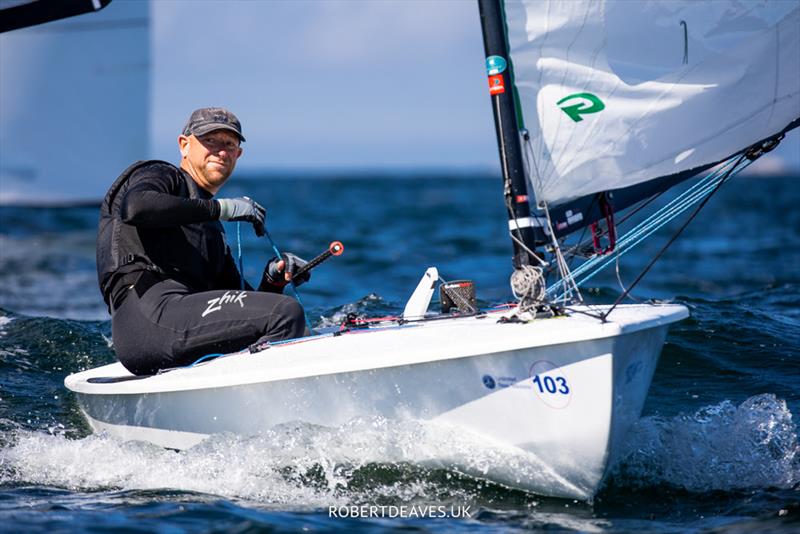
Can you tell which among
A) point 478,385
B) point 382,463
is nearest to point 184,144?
point 382,463

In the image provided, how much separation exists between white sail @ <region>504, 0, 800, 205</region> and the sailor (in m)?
1.31

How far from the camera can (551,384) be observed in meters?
3.83

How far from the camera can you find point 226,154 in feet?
15.5

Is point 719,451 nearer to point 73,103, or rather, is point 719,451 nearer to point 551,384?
point 551,384

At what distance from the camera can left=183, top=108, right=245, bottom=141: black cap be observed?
4.60 metres

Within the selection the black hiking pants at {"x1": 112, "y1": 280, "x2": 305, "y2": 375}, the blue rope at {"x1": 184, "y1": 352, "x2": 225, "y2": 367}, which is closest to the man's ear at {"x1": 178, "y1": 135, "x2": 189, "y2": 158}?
the black hiking pants at {"x1": 112, "y1": 280, "x2": 305, "y2": 375}

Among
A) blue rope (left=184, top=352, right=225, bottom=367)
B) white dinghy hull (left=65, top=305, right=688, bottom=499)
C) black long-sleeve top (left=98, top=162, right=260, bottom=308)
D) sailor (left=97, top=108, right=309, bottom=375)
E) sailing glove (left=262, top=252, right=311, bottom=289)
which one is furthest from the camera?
sailing glove (left=262, top=252, right=311, bottom=289)

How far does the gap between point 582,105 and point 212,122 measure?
5.32 feet

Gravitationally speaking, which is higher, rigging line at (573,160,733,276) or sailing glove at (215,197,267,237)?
sailing glove at (215,197,267,237)

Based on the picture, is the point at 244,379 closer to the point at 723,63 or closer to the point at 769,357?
the point at 723,63

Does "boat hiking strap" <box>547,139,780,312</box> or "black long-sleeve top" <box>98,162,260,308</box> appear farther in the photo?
"boat hiking strap" <box>547,139,780,312</box>

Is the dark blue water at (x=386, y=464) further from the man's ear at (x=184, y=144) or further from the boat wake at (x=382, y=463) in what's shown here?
the man's ear at (x=184, y=144)

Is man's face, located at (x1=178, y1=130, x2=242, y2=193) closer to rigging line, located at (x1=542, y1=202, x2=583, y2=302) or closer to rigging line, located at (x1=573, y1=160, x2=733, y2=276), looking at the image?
rigging line, located at (x1=542, y1=202, x2=583, y2=302)

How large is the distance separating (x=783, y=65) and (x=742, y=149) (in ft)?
1.26
